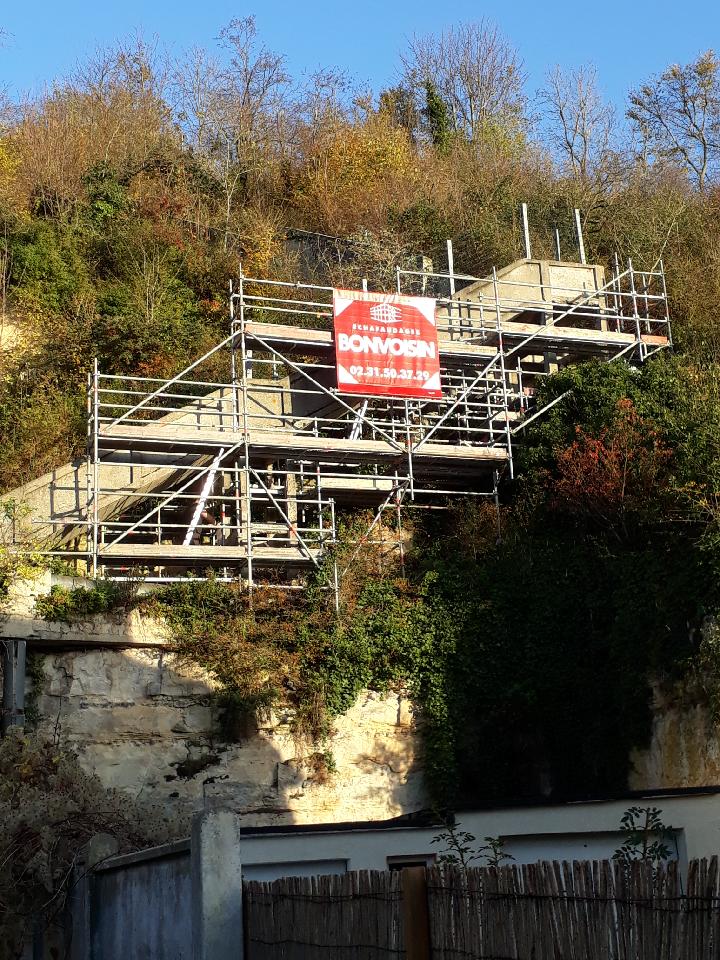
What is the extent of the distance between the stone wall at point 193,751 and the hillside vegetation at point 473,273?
1.61 ft

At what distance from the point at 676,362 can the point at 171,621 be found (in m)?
9.51

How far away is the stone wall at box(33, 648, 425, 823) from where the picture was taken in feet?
52.4

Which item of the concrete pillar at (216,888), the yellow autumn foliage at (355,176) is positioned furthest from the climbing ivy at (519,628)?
the yellow autumn foliage at (355,176)

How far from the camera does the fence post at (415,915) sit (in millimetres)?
5504

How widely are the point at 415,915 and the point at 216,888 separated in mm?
1713

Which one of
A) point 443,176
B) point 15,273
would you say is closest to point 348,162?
point 443,176

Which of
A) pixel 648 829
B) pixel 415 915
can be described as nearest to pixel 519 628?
pixel 648 829

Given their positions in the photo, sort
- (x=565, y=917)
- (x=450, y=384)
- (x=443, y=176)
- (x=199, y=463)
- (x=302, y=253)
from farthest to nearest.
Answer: (x=443, y=176) < (x=302, y=253) < (x=450, y=384) < (x=199, y=463) < (x=565, y=917)

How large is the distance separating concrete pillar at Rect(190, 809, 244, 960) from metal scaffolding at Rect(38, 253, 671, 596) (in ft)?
33.3

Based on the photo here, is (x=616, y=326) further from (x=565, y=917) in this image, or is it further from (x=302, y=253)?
(x=565, y=917)

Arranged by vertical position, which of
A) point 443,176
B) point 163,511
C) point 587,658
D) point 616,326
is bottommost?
point 587,658

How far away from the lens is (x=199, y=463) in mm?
19234

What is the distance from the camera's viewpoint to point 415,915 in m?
5.54

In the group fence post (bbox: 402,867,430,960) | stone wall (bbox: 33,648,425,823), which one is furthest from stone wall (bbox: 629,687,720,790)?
fence post (bbox: 402,867,430,960)
